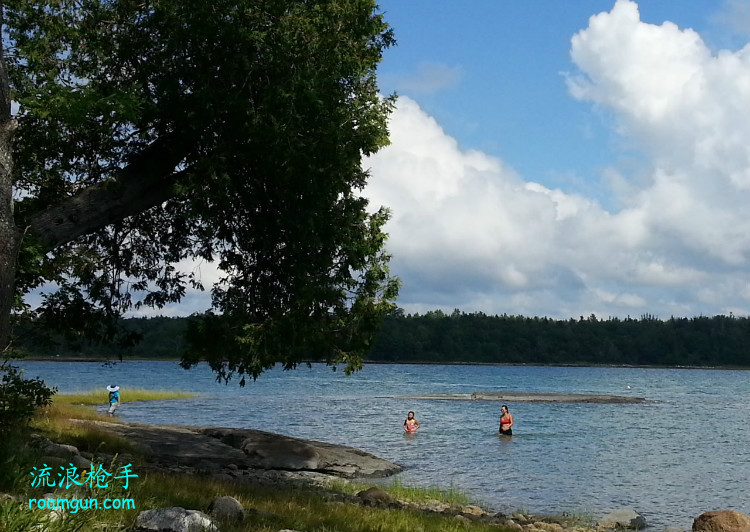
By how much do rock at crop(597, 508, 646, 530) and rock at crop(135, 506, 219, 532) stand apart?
1473 centimetres

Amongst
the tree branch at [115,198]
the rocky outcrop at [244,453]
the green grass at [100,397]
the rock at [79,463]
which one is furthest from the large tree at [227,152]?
the green grass at [100,397]

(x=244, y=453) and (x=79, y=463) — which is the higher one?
(x=79, y=463)

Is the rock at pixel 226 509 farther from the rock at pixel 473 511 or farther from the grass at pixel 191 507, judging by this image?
the rock at pixel 473 511

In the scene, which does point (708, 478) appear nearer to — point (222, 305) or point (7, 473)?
point (222, 305)

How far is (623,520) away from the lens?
67.7ft

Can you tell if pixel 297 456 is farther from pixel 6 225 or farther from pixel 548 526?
pixel 6 225

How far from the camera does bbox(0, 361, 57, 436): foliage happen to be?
46.1 ft

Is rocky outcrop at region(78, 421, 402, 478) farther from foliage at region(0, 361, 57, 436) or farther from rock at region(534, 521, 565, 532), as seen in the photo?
rock at region(534, 521, 565, 532)

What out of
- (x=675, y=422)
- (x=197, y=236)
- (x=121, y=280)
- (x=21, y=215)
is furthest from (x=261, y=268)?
(x=675, y=422)

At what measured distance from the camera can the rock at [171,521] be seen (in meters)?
8.41

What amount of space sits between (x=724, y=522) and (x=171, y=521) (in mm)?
15627

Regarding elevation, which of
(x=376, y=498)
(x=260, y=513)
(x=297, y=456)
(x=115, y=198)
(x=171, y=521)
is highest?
(x=115, y=198)

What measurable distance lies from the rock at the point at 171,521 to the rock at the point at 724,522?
591 inches

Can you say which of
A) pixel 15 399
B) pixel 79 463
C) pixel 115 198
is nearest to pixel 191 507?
pixel 79 463
